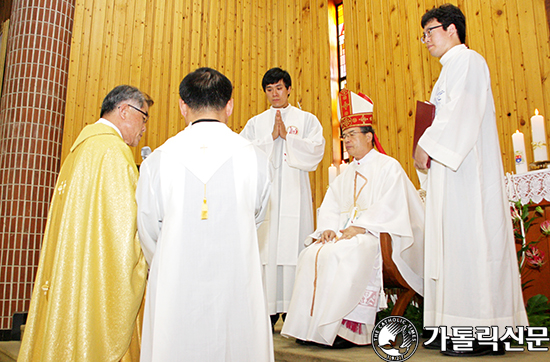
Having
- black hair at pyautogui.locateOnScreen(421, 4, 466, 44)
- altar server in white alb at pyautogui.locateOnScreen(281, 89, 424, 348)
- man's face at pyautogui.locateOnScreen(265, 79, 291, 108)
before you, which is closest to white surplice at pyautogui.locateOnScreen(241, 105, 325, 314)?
man's face at pyautogui.locateOnScreen(265, 79, 291, 108)

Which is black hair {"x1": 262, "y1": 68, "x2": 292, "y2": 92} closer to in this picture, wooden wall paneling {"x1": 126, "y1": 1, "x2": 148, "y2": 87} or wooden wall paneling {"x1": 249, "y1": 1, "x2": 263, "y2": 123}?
wooden wall paneling {"x1": 126, "y1": 1, "x2": 148, "y2": 87}

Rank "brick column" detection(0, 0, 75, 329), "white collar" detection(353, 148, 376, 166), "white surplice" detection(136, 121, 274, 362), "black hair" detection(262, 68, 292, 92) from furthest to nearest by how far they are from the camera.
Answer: "brick column" detection(0, 0, 75, 329) < "black hair" detection(262, 68, 292, 92) < "white collar" detection(353, 148, 376, 166) < "white surplice" detection(136, 121, 274, 362)

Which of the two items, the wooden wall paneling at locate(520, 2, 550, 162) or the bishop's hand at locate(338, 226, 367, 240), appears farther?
the wooden wall paneling at locate(520, 2, 550, 162)

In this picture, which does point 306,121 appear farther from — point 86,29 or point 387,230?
point 86,29

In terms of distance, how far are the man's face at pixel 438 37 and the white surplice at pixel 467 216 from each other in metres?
0.13

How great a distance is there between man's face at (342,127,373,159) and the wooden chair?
0.80 m

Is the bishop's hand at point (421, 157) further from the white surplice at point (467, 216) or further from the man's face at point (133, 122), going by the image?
the man's face at point (133, 122)

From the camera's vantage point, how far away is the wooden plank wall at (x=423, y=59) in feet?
16.8

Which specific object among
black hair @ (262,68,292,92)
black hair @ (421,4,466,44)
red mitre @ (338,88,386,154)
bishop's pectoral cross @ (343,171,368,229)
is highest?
black hair @ (262,68,292,92)

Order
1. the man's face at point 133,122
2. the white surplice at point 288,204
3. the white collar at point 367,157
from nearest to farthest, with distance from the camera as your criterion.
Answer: the man's face at point 133,122, the white collar at point 367,157, the white surplice at point 288,204

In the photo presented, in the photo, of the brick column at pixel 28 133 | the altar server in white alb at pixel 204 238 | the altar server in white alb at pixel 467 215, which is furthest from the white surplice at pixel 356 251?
the brick column at pixel 28 133

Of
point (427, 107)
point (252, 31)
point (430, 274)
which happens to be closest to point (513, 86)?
point (427, 107)

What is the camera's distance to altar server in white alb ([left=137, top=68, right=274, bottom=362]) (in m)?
2.01

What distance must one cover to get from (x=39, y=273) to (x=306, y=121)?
2755 mm
